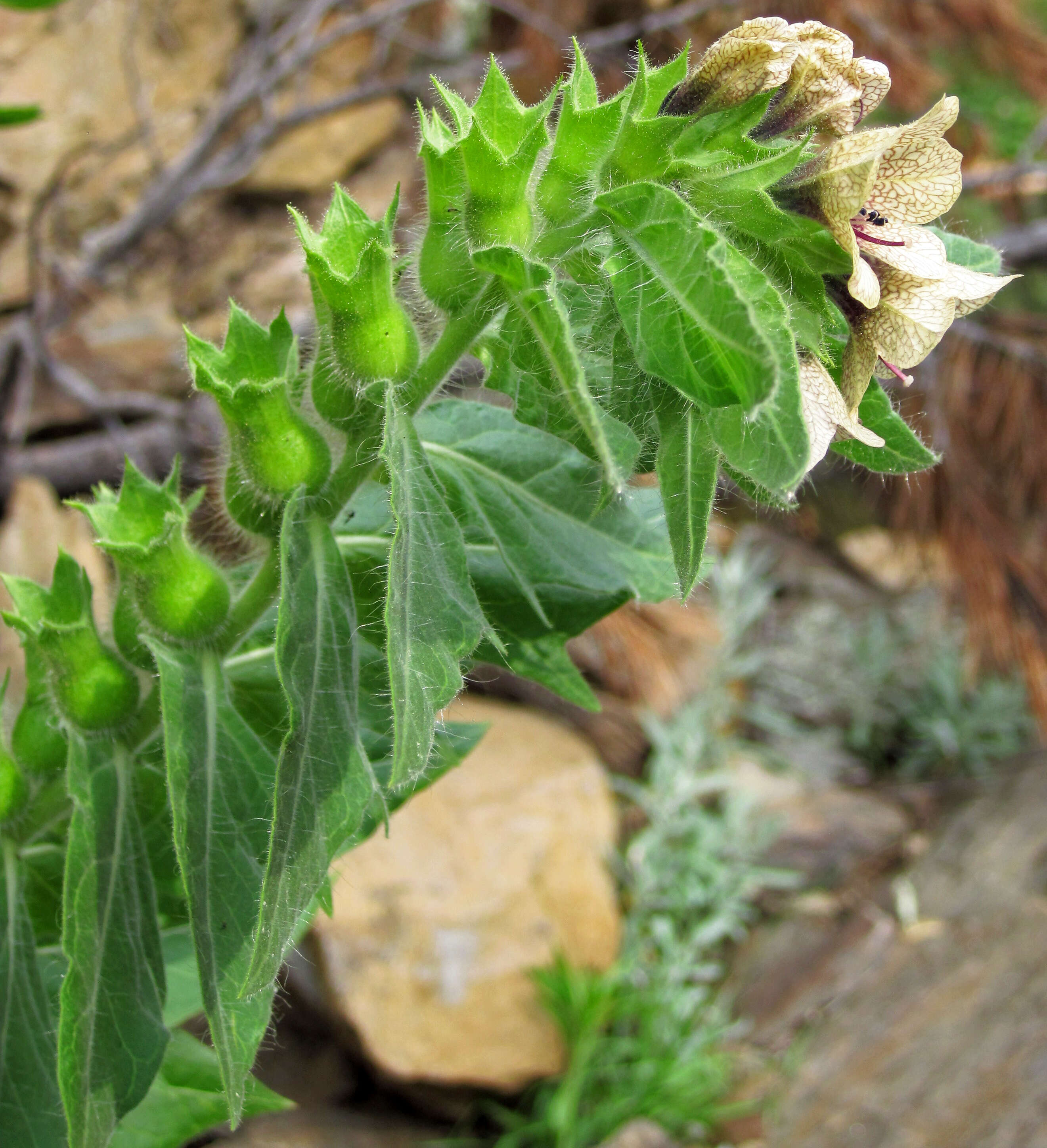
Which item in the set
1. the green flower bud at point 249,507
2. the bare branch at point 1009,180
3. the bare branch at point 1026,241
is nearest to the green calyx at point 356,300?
the green flower bud at point 249,507

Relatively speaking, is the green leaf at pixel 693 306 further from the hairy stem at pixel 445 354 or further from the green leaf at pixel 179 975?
the green leaf at pixel 179 975

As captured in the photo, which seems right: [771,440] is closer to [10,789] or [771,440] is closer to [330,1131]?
[10,789]

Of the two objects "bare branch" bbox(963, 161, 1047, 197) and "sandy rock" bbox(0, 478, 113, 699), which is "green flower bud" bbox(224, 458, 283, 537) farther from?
"bare branch" bbox(963, 161, 1047, 197)

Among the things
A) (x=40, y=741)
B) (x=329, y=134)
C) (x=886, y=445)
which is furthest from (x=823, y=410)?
(x=329, y=134)

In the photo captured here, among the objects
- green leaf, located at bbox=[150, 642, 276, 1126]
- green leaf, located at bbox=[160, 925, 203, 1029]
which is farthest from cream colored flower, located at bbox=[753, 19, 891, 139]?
green leaf, located at bbox=[160, 925, 203, 1029]

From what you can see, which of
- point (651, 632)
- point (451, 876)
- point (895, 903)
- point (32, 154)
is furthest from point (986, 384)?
point (32, 154)

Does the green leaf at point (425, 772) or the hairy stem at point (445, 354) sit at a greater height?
the hairy stem at point (445, 354)

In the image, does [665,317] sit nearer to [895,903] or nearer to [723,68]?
[723,68]
